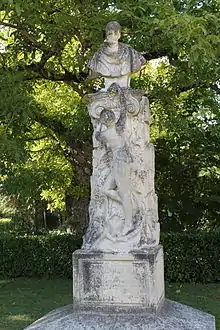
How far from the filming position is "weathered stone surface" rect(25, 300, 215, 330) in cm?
473

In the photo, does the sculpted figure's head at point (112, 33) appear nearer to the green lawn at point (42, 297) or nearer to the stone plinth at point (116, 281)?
the stone plinth at point (116, 281)

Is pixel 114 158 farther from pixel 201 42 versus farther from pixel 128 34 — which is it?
pixel 128 34

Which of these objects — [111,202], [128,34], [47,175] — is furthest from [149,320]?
[47,175]

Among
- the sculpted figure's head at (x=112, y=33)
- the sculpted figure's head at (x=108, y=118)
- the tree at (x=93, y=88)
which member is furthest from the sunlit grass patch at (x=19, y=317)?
the sculpted figure's head at (x=112, y=33)

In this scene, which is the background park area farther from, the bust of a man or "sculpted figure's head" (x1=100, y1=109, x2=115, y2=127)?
"sculpted figure's head" (x1=100, y1=109, x2=115, y2=127)

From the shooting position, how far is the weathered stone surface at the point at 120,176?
5148 millimetres

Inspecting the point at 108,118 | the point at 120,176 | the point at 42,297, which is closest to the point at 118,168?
the point at 120,176

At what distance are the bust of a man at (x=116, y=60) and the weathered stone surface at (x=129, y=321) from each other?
241 cm

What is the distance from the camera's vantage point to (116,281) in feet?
16.5

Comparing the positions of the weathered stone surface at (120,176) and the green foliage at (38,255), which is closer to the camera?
the weathered stone surface at (120,176)

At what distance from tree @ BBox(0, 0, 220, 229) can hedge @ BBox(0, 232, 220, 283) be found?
1198 millimetres

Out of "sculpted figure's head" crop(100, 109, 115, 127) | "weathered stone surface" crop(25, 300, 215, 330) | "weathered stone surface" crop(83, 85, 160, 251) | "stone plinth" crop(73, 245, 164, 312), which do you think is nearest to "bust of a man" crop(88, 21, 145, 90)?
"weathered stone surface" crop(83, 85, 160, 251)

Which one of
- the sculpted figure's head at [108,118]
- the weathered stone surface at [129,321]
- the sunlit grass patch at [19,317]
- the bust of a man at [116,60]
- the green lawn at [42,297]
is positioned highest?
Result: the bust of a man at [116,60]

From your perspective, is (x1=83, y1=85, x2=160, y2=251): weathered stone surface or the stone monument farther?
(x1=83, y1=85, x2=160, y2=251): weathered stone surface
